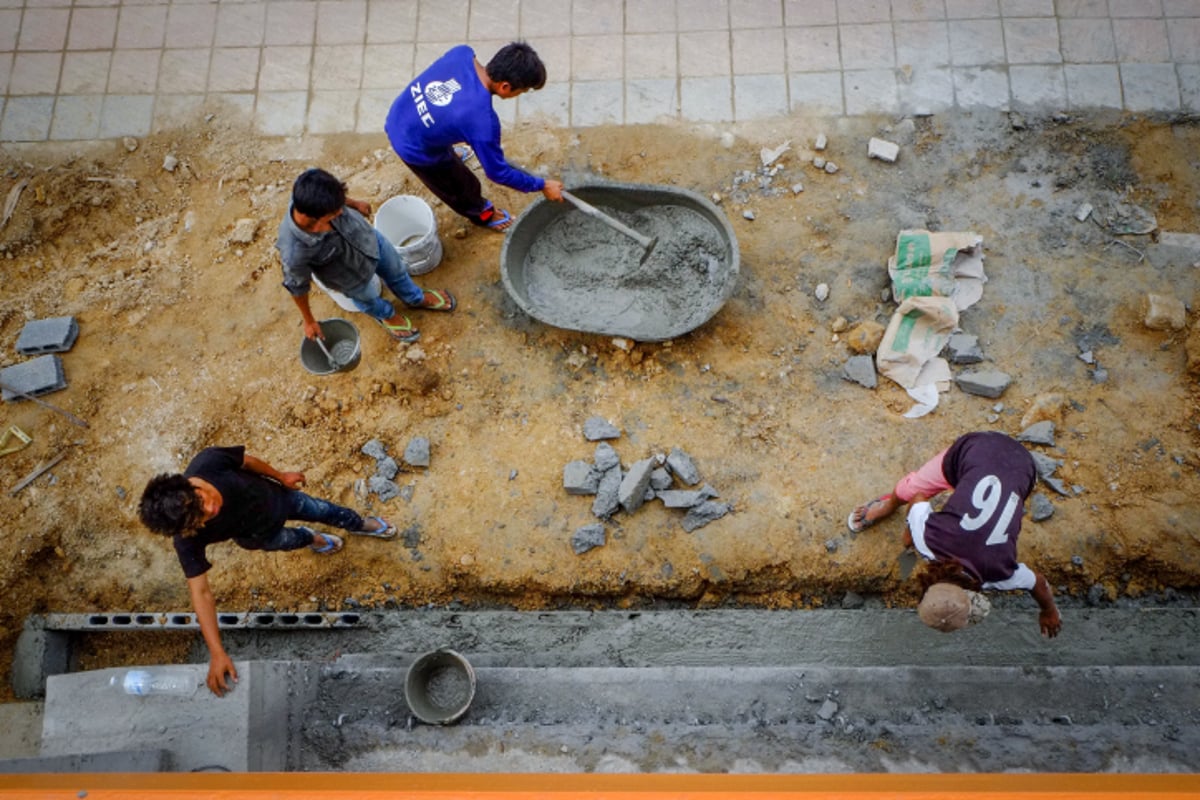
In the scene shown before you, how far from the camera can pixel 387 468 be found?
4418mm

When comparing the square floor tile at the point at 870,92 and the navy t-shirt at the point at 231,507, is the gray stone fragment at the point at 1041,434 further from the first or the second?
the navy t-shirt at the point at 231,507

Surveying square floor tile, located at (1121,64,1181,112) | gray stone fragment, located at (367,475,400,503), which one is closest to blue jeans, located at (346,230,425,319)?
gray stone fragment, located at (367,475,400,503)

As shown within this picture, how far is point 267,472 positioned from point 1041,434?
408 cm

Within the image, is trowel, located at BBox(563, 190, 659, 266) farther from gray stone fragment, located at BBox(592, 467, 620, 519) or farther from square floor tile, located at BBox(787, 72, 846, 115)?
square floor tile, located at BBox(787, 72, 846, 115)

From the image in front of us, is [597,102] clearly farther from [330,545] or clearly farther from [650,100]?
[330,545]

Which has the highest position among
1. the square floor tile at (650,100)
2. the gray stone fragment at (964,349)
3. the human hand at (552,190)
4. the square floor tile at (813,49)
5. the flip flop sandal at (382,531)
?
the square floor tile at (813,49)

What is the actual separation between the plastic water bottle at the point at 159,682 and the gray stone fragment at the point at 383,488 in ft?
4.17

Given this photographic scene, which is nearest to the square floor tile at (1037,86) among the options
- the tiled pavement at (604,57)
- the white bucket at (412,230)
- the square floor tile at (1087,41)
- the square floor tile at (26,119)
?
the tiled pavement at (604,57)

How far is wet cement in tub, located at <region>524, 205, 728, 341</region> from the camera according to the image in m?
4.61

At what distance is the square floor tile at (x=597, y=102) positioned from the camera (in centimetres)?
528

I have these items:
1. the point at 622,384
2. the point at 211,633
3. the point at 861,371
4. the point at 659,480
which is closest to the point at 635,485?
the point at 659,480

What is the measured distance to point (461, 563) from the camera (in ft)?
13.9

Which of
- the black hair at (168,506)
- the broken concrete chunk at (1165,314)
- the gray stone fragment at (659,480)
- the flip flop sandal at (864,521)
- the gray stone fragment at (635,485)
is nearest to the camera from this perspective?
the black hair at (168,506)

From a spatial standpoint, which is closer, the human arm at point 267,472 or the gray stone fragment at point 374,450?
the human arm at point 267,472
